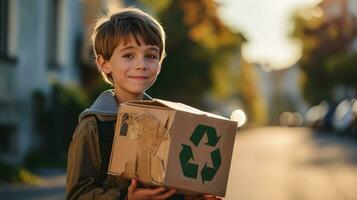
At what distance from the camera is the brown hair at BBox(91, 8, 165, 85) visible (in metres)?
2.94

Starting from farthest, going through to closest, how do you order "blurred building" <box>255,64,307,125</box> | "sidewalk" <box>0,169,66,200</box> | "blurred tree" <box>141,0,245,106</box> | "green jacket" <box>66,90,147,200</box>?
1. "blurred building" <box>255,64,307,125</box>
2. "blurred tree" <box>141,0,245,106</box>
3. "sidewalk" <box>0,169,66,200</box>
4. "green jacket" <box>66,90,147,200</box>

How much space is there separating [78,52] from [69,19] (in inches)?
77.3

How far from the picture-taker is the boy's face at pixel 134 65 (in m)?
2.96

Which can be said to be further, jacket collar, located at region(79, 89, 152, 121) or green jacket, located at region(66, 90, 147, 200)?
jacket collar, located at region(79, 89, 152, 121)

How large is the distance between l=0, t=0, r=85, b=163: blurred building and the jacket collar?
11.8 meters

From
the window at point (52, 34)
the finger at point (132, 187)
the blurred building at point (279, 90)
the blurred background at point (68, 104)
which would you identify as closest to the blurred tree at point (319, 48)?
the blurred background at point (68, 104)

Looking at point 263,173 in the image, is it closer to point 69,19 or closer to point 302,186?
point 302,186

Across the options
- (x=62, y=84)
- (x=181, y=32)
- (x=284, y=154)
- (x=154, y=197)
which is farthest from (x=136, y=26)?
(x=181, y=32)

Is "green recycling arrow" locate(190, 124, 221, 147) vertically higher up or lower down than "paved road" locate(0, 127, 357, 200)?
higher up

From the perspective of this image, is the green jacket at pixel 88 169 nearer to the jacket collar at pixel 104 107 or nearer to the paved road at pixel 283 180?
the jacket collar at pixel 104 107

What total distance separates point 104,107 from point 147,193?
441mm

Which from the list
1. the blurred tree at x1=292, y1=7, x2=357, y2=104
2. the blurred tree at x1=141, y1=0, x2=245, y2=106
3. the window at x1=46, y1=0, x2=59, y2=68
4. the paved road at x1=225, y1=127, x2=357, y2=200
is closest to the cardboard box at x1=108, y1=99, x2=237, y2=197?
the paved road at x1=225, y1=127, x2=357, y2=200

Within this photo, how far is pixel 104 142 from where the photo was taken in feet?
9.44

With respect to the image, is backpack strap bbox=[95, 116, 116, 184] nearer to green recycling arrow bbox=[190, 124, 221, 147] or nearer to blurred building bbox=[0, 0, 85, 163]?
green recycling arrow bbox=[190, 124, 221, 147]
